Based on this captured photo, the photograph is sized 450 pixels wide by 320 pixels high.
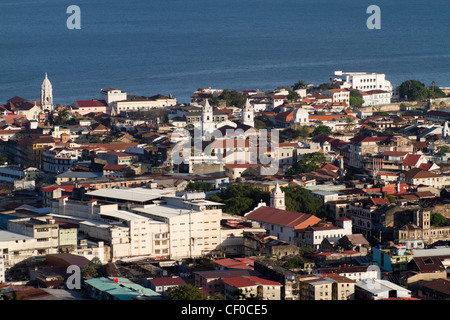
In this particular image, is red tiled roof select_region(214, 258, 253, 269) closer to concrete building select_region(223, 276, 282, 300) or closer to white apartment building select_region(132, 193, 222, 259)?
concrete building select_region(223, 276, 282, 300)

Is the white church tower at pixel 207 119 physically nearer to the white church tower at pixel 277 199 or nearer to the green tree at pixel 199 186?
the green tree at pixel 199 186

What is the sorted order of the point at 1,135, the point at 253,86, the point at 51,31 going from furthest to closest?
the point at 51,31 → the point at 253,86 → the point at 1,135

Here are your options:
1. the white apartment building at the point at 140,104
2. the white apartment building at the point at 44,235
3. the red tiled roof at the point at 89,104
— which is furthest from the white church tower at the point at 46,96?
the white apartment building at the point at 44,235

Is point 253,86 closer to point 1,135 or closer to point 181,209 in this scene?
point 1,135
